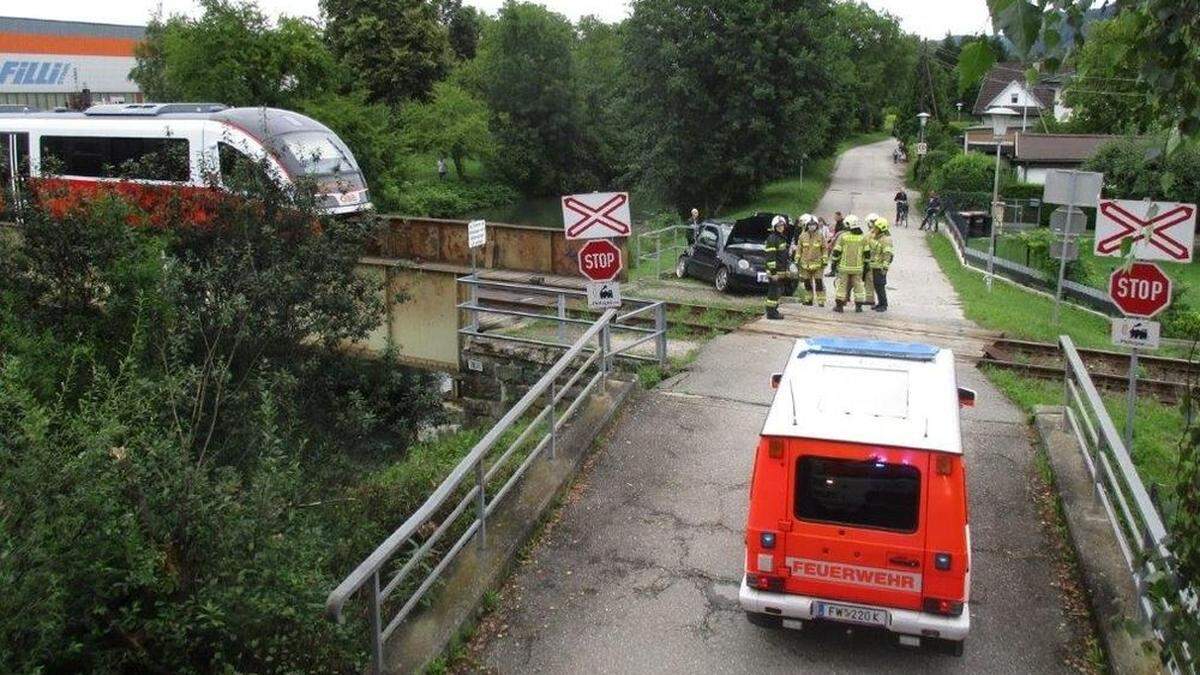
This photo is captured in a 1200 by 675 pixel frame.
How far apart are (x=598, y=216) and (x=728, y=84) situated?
34.8 m

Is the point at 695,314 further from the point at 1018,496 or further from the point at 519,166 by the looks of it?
the point at 519,166

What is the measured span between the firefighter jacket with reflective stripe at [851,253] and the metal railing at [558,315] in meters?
3.33

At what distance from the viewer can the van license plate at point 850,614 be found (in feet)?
22.1

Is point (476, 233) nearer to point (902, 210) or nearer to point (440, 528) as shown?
point (440, 528)

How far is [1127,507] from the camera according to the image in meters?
7.34

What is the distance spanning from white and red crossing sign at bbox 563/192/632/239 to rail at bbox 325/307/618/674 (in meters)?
0.93

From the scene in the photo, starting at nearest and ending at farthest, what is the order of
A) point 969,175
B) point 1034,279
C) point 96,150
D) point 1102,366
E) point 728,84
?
1. point 1102,366
2. point 96,150
3. point 1034,279
4. point 728,84
5. point 969,175

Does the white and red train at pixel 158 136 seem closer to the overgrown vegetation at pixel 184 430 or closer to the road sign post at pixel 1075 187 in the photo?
the overgrown vegetation at pixel 184 430

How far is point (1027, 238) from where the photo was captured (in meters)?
28.1

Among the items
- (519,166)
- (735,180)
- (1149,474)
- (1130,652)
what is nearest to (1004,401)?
(1149,474)

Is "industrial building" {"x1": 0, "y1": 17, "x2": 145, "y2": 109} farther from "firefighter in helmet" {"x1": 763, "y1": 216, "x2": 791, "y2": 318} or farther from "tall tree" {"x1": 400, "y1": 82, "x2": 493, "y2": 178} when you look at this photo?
"firefighter in helmet" {"x1": 763, "y1": 216, "x2": 791, "y2": 318}

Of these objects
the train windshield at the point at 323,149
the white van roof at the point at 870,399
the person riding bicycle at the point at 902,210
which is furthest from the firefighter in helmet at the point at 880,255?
the person riding bicycle at the point at 902,210

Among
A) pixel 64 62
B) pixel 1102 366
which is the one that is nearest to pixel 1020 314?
pixel 1102 366

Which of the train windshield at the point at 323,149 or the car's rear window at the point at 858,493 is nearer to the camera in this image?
the car's rear window at the point at 858,493
